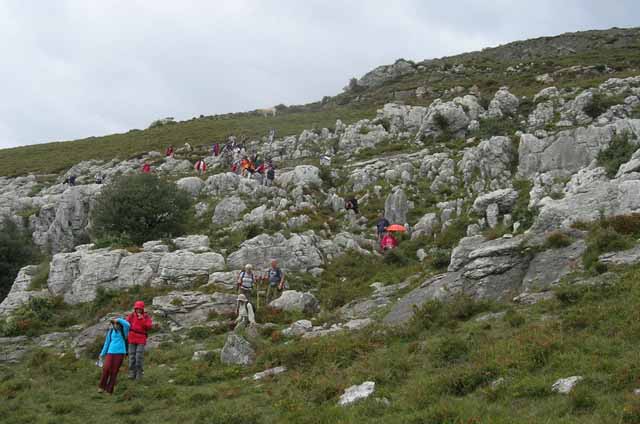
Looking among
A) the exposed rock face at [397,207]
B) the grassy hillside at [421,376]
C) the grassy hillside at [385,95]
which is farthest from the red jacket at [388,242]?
Answer: the grassy hillside at [385,95]

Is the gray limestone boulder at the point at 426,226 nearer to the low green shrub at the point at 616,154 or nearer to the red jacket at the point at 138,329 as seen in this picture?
the low green shrub at the point at 616,154

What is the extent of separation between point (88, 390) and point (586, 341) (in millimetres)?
11465

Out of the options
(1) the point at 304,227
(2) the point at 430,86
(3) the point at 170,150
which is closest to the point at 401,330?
(1) the point at 304,227

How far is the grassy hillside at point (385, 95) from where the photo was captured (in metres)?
59.5

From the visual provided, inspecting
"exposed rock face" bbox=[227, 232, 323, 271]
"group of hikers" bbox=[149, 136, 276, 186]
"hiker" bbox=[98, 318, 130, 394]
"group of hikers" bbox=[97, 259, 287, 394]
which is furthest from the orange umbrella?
"hiker" bbox=[98, 318, 130, 394]

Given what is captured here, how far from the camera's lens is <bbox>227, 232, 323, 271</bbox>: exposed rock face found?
24.2m

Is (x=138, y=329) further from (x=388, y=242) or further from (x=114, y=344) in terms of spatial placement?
(x=388, y=242)

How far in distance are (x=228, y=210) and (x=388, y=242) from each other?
9771mm

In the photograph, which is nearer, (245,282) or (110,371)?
(110,371)

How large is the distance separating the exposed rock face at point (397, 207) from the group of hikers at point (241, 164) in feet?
32.8

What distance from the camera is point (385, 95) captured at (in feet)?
241

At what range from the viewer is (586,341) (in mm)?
10422

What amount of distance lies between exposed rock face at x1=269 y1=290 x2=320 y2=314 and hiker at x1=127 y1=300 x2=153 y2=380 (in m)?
6.12

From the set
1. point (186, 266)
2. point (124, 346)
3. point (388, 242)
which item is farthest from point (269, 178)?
point (124, 346)
